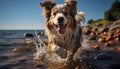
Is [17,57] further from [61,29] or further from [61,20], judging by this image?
[61,20]

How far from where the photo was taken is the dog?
235 inches

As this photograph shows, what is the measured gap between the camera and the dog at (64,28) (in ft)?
19.6

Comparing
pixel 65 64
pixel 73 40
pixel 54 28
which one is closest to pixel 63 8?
pixel 54 28

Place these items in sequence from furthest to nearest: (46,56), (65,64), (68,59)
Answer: (46,56) < (68,59) < (65,64)

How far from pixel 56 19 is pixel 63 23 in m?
0.26

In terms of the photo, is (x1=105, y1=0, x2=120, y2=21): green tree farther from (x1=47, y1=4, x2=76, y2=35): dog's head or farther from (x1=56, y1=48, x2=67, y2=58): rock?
(x1=56, y1=48, x2=67, y2=58): rock

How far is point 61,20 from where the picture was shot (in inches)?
225

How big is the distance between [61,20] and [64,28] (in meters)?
0.55

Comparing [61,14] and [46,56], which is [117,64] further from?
[46,56]

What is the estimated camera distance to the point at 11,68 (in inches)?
209

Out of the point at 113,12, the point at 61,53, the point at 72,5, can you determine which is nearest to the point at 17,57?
the point at 61,53

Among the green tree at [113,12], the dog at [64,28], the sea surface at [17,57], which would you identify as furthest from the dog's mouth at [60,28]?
the green tree at [113,12]

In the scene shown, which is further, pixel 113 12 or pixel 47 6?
pixel 113 12

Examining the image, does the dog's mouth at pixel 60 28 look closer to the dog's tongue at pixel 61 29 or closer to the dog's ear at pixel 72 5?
the dog's tongue at pixel 61 29
